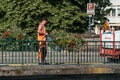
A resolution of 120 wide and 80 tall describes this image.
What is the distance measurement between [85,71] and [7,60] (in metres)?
2.48

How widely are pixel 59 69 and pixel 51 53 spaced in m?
1.26

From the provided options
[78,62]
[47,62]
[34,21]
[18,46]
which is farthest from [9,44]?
[34,21]

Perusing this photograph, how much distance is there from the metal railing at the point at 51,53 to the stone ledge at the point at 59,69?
2.48 feet

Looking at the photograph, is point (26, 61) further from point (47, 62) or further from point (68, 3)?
point (68, 3)

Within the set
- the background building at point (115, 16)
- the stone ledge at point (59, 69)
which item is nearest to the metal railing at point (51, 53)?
the stone ledge at point (59, 69)

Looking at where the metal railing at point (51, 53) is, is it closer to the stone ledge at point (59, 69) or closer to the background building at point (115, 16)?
the stone ledge at point (59, 69)

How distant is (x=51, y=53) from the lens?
14828 millimetres

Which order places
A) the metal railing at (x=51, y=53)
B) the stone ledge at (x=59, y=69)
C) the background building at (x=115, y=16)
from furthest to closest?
the background building at (x=115, y=16)
the metal railing at (x=51, y=53)
the stone ledge at (x=59, y=69)

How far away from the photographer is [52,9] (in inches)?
1229

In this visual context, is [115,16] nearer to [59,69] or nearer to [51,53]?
[51,53]

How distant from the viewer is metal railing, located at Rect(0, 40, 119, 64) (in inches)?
564

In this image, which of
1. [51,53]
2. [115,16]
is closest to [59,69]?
[51,53]

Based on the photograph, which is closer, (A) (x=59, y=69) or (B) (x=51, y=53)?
(A) (x=59, y=69)

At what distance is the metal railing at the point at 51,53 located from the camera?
1434 centimetres
